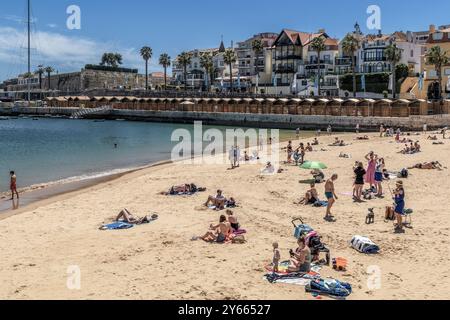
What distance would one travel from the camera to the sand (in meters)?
10.1

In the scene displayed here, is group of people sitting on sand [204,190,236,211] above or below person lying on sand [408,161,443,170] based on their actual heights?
below

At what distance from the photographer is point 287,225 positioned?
49.1ft

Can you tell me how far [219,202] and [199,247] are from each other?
15.7ft

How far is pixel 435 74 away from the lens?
71188 millimetres

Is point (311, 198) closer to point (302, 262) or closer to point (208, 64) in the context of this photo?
point (302, 262)

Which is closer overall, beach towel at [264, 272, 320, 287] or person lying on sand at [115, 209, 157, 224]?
beach towel at [264, 272, 320, 287]

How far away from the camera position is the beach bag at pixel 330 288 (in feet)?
31.4

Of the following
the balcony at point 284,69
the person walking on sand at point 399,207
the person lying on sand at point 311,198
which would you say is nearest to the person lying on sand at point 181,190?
the person lying on sand at point 311,198

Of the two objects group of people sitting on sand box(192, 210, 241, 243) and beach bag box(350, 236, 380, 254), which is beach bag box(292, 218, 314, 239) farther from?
group of people sitting on sand box(192, 210, 241, 243)

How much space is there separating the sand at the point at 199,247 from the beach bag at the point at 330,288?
25 cm

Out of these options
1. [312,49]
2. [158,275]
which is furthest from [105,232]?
[312,49]

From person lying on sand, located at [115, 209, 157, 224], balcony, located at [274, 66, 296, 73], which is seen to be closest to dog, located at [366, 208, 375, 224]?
person lying on sand, located at [115, 209, 157, 224]

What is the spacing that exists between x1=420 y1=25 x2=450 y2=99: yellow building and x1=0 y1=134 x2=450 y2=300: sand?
54278mm

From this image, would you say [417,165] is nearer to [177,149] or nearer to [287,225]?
[287,225]
